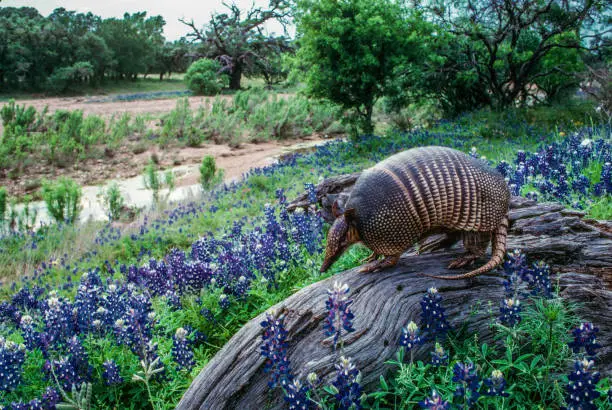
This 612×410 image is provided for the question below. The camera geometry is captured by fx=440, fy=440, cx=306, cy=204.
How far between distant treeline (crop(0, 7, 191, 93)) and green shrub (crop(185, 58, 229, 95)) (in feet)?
26.3

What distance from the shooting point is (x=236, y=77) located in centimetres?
4162

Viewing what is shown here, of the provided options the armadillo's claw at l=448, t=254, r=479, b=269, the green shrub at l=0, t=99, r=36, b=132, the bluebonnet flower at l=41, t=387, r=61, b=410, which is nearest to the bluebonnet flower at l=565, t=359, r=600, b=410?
the armadillo's claw at l=448, t=254, r=479, b=269

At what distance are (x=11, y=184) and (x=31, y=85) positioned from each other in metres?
27.0

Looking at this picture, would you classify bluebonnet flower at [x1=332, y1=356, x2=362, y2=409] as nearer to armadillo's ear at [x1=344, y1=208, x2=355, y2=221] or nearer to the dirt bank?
armadillo's ear at [x1=344, y1=208, x2=355, y2=221]

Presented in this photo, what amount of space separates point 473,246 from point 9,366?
11.6ft

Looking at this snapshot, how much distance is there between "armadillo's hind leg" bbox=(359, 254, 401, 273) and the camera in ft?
11.4

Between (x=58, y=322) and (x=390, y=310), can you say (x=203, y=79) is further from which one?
(x=390, y=310)

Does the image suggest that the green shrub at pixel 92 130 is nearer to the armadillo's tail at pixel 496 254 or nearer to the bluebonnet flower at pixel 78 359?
the bluebonnet flower at pixel 78 359

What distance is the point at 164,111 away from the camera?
80.8 feet

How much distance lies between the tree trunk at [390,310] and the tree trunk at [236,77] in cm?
3993

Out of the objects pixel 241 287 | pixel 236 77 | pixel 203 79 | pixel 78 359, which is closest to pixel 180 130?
pixel 203 79

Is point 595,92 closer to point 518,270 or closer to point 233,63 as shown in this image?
point 518,270

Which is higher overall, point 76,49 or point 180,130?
point 76,49

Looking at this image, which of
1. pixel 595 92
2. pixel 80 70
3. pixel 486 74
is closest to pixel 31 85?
pixel 80 70
